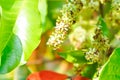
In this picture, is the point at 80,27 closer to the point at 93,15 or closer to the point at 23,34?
Result: the point at 93,15

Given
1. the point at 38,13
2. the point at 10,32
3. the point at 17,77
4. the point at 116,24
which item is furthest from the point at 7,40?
the point at 116,24

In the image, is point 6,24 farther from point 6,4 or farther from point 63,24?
point 63,24

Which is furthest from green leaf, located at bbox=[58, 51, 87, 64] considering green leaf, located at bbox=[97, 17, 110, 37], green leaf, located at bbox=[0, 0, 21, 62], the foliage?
green leaf, located at bbox=[0, 0, 21, 62]

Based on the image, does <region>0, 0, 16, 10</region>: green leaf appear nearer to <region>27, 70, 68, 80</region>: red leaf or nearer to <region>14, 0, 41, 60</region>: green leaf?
<region>14, 0, 41, 60</region>: green leaf

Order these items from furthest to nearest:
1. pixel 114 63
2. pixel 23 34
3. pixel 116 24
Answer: pixel 116 24 → pixel 23 34 → pixel 114 63

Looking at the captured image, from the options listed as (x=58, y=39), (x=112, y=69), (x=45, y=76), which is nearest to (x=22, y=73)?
(x=45, y=76)

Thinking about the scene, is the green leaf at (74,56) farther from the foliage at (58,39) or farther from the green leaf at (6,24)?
the green leaf at (6,24)
